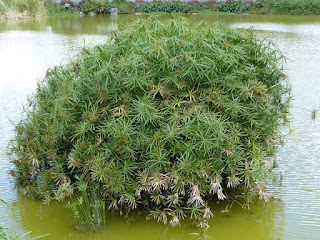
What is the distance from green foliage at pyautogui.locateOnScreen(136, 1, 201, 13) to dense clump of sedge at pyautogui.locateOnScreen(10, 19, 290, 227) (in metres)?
18.0

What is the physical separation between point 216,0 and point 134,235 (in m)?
20.8

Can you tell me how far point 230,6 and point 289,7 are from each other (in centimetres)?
274

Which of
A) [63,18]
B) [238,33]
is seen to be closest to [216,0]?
[63,18]

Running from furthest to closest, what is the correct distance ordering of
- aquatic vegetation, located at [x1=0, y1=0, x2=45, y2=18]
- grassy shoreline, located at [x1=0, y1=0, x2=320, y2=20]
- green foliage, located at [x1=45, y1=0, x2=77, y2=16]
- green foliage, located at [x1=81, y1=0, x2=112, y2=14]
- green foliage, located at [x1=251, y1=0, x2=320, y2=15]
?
green foliage, located at [x1=81, y1=0, x2=112, y2=14] → green foliage, located at [x1=45, y1=0, x2=77, y2=16] → green foliage, located at [x1=251, y1=0, x2=320, y2=15] → grassy shoreline, located at [x1=0, y1=0, x2=320, y2=20] → aquatic vegetation, located at [x1=0, y1=0, x2=45, y2=18]

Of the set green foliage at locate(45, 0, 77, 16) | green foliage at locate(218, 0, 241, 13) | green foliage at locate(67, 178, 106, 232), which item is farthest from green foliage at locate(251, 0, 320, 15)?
green foliage at locate(67, 178, 106, 232)

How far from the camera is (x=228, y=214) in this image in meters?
3.83

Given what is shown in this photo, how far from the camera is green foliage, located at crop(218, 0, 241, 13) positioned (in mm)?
21641

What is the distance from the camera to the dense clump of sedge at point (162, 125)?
3496 millimetres

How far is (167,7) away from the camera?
22.0 m

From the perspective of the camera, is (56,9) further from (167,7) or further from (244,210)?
(244,210)

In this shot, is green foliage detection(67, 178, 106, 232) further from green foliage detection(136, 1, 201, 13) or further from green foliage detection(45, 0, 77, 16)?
green foliage detection(136, 1, 201, 13)

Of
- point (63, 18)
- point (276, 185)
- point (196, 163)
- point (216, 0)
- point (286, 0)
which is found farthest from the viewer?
point (216, 0)

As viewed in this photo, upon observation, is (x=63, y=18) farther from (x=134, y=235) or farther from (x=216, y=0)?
(x=134, y=235)

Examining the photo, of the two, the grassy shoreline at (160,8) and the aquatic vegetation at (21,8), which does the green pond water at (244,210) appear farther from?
the grassy shoreline at (160,8)
